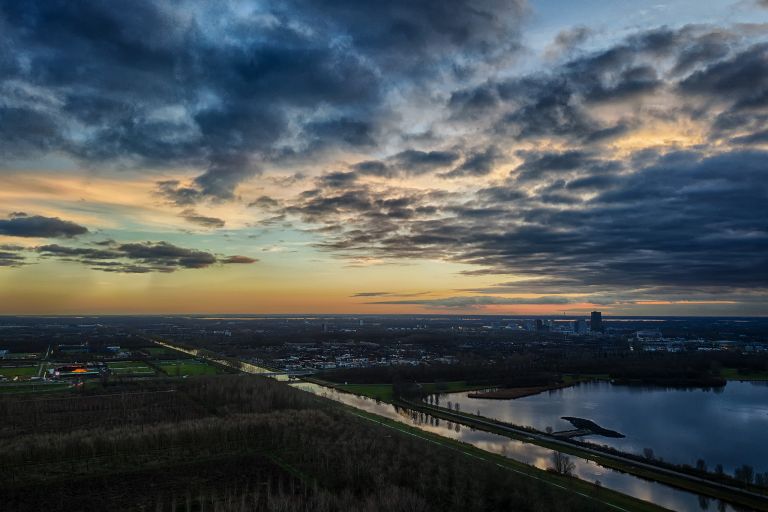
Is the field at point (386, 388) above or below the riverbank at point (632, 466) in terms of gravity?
above

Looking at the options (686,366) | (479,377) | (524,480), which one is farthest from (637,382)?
(524,480)

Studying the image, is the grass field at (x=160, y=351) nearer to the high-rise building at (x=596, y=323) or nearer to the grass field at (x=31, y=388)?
the grass field at (x=31, y=388)

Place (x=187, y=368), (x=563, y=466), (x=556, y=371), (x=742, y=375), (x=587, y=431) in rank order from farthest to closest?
(x=556, y=371) < (x=742, y=375) < (x=187, y=368) < (x=587, y=431) < (x=563, y=466)

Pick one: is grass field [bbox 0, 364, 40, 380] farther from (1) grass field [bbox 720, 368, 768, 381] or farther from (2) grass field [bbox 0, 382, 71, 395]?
(1) grass field [bbox 720, 368, 768, 381]

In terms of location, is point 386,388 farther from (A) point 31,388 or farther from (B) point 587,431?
(A) point 31,388

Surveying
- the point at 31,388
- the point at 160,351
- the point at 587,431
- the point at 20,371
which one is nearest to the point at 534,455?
the point at 587,431

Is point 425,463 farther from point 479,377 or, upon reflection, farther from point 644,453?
point 479,377

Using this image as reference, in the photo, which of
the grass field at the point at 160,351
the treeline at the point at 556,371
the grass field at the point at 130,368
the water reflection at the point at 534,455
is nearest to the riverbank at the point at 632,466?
the water reflection at the point at 534,455
